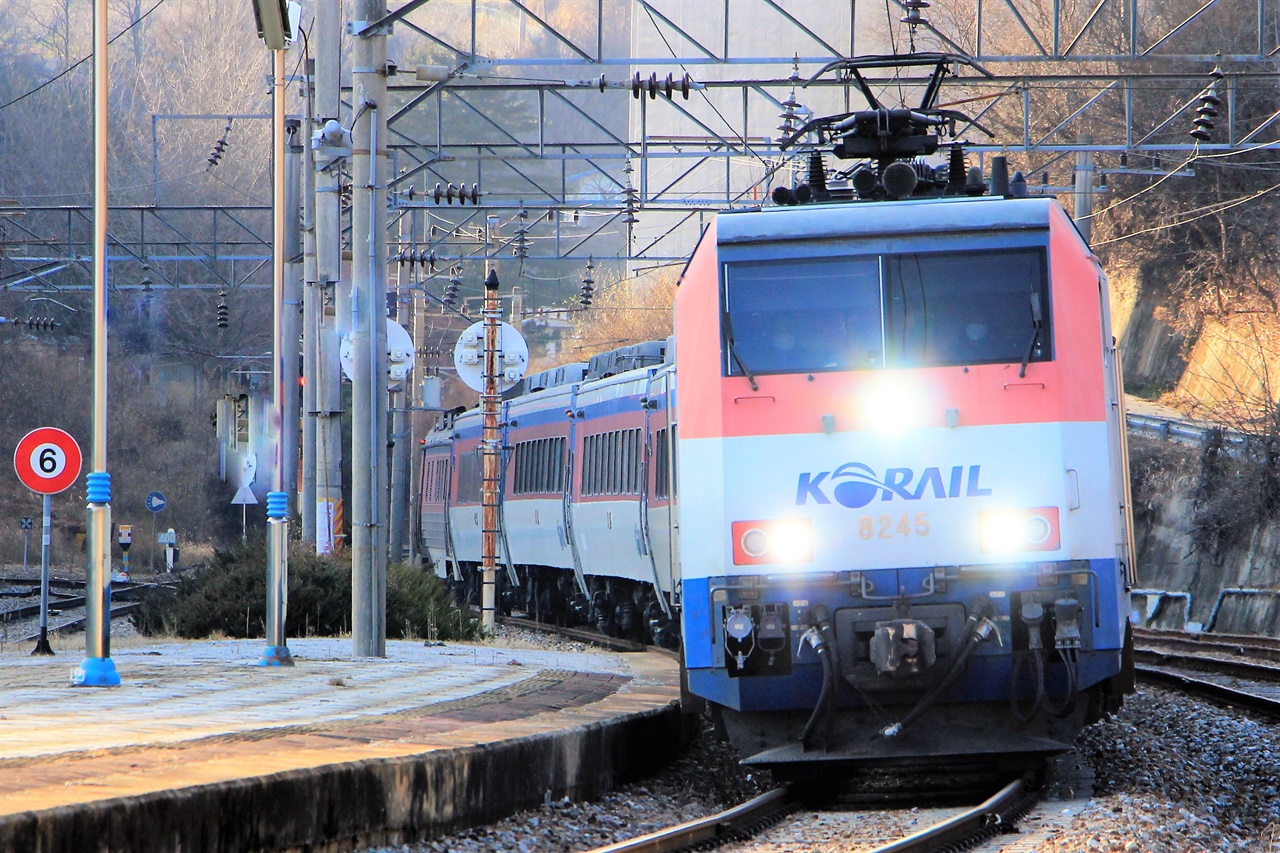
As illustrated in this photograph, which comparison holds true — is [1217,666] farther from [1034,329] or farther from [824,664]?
[824,664]

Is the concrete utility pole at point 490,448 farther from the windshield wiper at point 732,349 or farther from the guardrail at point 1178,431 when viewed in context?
the guardrail at point 1178,431

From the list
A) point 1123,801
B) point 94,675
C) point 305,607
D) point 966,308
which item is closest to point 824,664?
point 1123,801

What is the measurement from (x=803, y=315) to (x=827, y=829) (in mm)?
2953

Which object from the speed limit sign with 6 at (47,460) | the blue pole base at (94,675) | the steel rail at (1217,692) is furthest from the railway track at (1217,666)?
the speed limit sign with 6 at (47,460)

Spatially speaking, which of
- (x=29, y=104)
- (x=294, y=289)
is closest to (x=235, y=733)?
(x=294, y=289)

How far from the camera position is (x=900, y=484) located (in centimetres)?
977

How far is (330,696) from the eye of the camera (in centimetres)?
1196

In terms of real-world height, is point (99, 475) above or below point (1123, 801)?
above

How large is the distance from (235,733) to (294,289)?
19.3 metres

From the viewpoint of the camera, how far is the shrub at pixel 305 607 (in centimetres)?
2212

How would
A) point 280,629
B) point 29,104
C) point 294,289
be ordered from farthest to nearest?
point 29,104
point 294,289
point 280,629

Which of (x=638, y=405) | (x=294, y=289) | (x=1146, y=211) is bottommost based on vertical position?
(x=638, y=405)

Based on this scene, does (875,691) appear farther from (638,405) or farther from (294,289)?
(294,289)

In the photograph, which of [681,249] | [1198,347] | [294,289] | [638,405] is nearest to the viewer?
[638,405]
